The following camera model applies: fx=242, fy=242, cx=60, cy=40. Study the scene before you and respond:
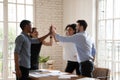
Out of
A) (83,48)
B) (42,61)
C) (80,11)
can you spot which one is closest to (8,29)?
(42,61)

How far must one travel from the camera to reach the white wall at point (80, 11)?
5.65m

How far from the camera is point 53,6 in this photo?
657cm

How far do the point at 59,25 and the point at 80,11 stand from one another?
2.80 ft

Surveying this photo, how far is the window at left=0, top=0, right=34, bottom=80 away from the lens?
19.4 feet

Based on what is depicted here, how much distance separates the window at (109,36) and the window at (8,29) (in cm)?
203

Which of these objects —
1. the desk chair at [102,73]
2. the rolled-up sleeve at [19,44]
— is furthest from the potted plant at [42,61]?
the rolled-up sleeve at [19,44]

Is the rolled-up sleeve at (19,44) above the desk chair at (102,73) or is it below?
above

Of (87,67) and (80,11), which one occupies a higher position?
(80,11)

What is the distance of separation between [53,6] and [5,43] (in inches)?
65.4

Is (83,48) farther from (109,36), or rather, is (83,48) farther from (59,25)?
(59,25)

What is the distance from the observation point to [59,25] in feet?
21.9

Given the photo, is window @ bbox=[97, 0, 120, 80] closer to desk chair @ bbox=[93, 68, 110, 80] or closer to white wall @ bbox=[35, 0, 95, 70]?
white wall @ bbox=[35, 0, 95, 70]

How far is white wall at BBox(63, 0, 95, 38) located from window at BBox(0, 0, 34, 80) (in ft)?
3.74

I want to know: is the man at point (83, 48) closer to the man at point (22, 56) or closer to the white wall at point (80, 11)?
the man at point (22, 56)
